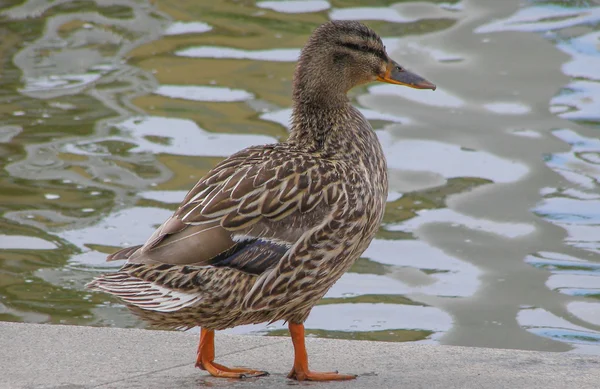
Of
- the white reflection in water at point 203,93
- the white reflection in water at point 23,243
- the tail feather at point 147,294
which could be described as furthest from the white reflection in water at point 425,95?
the tail feather at point 147,294

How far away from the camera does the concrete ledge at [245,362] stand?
4632 millimetres

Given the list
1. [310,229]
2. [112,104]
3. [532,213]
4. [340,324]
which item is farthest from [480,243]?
[112,104]

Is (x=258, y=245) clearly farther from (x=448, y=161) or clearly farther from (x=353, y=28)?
(x=448, y=161)

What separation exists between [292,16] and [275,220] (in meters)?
6.81

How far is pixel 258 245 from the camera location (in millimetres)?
4578

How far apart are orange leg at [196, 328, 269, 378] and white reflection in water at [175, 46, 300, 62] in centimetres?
587

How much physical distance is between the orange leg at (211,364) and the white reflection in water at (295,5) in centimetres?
691

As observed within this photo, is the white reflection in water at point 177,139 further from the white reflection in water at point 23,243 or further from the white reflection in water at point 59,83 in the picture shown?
the white reflection in water at point 23,243

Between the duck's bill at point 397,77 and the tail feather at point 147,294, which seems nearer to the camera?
the tail feather at point 147,294

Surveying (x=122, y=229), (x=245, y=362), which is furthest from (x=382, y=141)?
(x=245, y=362)

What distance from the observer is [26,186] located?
8.06 meters

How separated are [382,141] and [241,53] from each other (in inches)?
88.2

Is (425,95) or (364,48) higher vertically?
(364,48)

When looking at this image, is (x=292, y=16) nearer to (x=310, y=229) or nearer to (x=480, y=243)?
(x=480, y=243)
